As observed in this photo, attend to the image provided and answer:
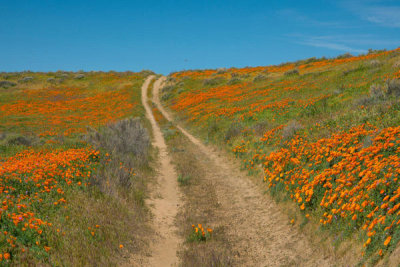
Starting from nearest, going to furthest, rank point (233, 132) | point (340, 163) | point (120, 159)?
point (340, 163) → point (120, 159) → point (233, 132)

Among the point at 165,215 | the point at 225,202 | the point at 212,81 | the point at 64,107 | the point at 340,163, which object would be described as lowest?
the point at 165,215

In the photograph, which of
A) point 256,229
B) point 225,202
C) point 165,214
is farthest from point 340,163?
point 165,214

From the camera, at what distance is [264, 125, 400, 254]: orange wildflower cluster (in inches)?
172

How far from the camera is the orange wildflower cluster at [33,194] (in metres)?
4.44

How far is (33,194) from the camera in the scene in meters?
5.98

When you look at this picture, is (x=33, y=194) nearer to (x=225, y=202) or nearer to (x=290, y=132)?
(x=225, y=202)

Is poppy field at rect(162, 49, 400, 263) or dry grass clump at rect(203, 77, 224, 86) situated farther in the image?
dry grass clump at rect(203, 77, 224, 86)

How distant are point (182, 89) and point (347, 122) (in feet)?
127

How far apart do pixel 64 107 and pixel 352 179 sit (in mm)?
42285

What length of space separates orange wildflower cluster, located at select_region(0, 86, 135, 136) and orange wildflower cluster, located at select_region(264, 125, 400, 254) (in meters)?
22.7

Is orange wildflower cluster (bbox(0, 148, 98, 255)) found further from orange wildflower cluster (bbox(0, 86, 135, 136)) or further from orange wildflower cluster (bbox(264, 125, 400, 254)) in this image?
orange wildflower cluster (bbox(0, 86, 135, 136))

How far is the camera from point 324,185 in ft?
19.5

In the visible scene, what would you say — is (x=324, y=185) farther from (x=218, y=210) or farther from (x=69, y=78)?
(x=69, y=78)

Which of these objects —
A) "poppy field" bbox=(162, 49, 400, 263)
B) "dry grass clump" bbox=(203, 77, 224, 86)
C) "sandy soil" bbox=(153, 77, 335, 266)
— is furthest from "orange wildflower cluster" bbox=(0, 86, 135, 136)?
"sandy soil" bbox=(153, 77, 335, 266)
